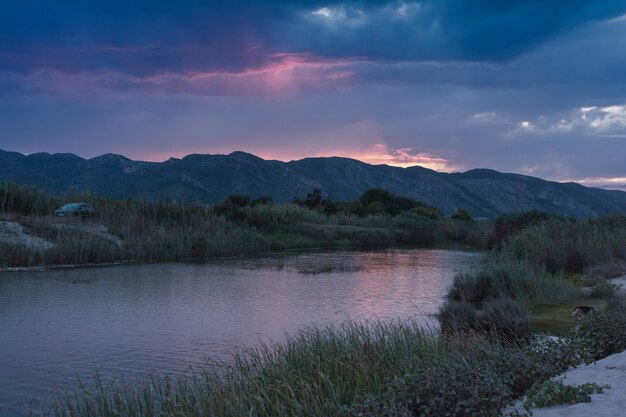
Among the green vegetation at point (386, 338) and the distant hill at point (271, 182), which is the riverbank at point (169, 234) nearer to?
the green vegetation at point (386, 338)

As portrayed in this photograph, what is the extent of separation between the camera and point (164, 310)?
61.9 feet

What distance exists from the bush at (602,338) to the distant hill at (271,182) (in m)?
137

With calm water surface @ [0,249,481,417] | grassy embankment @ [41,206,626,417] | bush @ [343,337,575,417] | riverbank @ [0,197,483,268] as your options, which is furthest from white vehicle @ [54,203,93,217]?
bush @ [343,337,575,417]

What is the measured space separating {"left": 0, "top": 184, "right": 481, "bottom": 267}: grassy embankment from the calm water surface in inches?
98.4

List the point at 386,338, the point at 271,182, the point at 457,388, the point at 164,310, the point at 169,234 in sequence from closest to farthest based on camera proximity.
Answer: the point at 457,388
the point at 386,338
the point at 164,310
the point at 169,234
the point at 271,182

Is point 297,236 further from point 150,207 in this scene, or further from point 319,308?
point 319,308

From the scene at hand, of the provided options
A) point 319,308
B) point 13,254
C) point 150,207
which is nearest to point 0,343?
point 319,308

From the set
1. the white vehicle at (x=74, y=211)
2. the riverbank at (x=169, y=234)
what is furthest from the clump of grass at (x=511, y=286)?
the white vehicle at (x=74, y=211)

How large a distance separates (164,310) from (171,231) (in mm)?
19410

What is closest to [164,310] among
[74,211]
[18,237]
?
[18,237]

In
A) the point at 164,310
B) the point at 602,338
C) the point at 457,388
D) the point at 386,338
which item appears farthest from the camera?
the point at 164,310

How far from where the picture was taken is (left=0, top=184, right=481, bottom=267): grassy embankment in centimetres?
3100

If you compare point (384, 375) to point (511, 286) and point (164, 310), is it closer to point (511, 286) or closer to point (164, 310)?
point (164, 310)

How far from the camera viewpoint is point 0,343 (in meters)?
14.2
